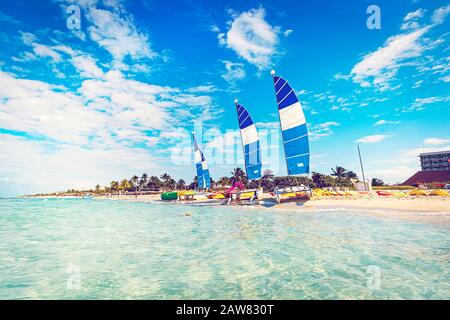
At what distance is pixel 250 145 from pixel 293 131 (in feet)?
27.0

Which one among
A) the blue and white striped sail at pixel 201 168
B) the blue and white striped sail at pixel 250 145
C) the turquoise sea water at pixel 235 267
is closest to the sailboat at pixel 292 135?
the blue and white striped sail at pixel 250 145

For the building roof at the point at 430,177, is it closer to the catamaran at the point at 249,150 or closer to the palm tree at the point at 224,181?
the catamaran at the point at 249,150

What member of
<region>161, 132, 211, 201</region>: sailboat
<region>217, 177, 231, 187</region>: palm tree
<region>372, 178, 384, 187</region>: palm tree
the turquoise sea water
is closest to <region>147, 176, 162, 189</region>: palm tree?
<region>217, 177, 231, 187</region>: palm tree

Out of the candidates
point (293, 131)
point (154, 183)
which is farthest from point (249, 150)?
point (154, 183)

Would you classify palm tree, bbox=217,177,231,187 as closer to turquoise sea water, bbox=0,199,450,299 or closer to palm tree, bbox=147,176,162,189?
palm tree, bbox=147,176,162,189

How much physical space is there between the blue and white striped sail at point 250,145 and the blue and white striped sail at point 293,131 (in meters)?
6.26

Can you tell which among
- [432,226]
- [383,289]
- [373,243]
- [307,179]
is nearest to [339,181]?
[307,179]

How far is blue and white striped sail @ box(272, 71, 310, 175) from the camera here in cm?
2819

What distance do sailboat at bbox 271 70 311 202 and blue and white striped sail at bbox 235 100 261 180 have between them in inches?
232

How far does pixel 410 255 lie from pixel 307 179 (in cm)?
9242

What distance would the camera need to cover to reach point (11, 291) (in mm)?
5973

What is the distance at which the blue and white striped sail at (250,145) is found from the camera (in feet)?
114

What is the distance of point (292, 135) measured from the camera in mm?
28719

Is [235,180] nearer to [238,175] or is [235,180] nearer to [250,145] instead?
[238,175]
